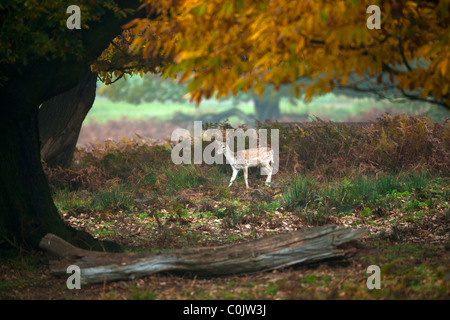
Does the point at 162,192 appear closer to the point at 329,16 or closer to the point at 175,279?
the point at 175,279

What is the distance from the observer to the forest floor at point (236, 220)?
6980 mm

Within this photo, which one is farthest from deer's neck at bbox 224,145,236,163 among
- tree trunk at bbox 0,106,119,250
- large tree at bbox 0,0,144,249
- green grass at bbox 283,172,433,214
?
tree trunk at bbox 0,106,119,250

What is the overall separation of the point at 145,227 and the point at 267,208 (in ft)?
9.55

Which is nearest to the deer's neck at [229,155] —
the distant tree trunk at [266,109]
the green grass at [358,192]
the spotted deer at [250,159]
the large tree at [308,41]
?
A: the spotted deer at [250,159]

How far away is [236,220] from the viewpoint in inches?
431

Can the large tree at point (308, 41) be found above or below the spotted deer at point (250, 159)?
above

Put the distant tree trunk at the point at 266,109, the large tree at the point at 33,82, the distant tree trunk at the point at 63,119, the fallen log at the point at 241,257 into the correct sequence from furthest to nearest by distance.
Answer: the distant tree trunk at the point at 266,109
the distant tree trunk at the point at 63,119
the large tree at the point at 33,82
the fallen log at the point at 241,257

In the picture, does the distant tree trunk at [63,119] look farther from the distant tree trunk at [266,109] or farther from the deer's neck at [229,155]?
the distant tree trunk at [266,109]

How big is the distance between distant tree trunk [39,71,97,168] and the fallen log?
669 centimetres

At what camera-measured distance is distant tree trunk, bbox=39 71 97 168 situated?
13430mm

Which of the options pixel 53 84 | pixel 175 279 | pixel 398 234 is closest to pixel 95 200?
pixel 53 84

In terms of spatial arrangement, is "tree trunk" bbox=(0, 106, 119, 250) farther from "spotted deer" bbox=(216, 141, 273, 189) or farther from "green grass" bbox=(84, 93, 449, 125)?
"green grass" bbox=(84, 93, 449, 125)

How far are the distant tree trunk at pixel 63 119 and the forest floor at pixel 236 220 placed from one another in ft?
1.79

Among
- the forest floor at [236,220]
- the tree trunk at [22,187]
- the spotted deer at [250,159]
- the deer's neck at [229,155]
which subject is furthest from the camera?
the deer's neck at [229,155]
